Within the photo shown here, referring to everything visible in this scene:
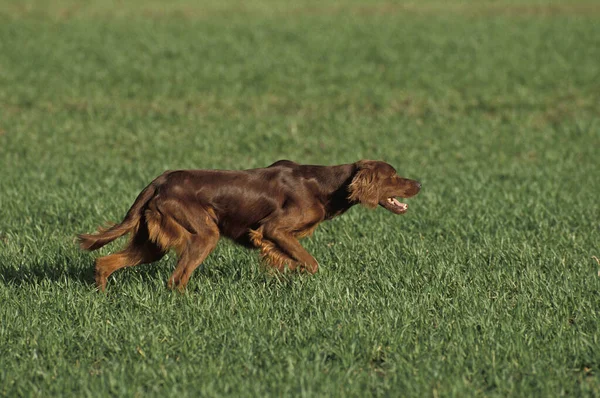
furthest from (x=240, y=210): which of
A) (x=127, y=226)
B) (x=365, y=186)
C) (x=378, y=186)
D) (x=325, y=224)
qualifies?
(x=325, y=224)

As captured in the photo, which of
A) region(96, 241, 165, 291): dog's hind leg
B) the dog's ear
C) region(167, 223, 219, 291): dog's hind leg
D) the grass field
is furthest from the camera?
the dog's ear

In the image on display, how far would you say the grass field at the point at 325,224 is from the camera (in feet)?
16.2

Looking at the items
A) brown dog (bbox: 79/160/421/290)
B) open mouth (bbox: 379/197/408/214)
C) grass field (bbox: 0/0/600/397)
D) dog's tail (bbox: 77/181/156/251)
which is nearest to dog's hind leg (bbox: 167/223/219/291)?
brown dog (bbox: 79/160/421/290)

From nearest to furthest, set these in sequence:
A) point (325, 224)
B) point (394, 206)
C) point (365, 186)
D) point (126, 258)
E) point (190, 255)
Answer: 1. point (190, 255)
2. point (126, 258)
3. point (365, 186)
4. point (394, 206)
5. point (325, 224)

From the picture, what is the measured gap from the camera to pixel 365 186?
6.58m

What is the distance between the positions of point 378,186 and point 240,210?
3.59 feet

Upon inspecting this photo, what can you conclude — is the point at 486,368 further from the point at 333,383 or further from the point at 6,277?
the point at 6,277

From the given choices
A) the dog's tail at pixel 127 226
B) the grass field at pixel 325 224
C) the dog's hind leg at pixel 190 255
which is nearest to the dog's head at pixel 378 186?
the grass field at pixel 325 224

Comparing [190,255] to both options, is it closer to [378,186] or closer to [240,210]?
[240,210]

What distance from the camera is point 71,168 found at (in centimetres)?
1159

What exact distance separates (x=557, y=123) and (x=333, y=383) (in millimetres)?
11652

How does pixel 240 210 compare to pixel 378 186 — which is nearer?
pixel 240 210

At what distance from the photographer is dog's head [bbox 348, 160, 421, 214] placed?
6.57 metres

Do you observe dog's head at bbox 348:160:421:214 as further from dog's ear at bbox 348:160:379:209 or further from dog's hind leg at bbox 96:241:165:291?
dog's hind leg at bbox 96:241:165:291
